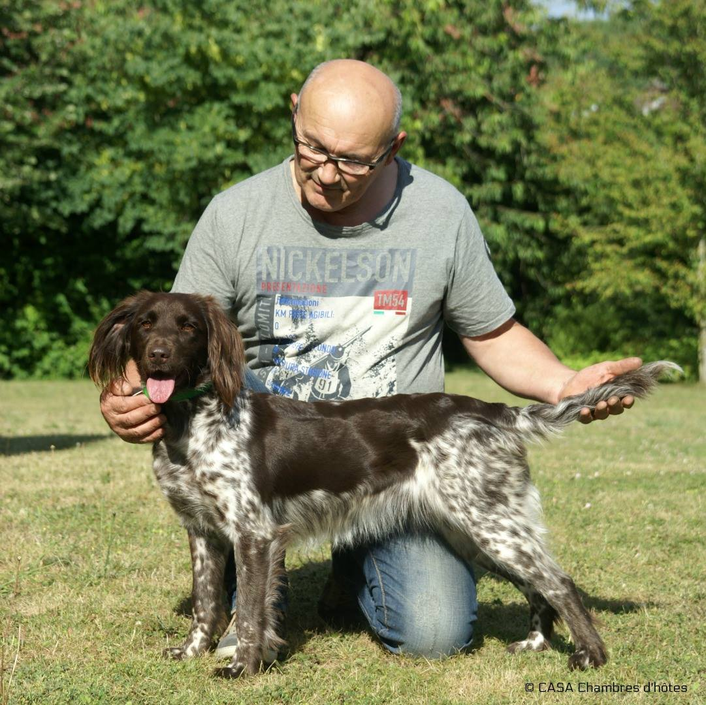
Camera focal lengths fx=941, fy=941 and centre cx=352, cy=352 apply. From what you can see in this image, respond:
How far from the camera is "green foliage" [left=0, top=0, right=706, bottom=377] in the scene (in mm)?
15781

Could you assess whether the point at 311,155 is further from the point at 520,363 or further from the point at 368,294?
the point at 520,363

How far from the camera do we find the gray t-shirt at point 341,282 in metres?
3.92

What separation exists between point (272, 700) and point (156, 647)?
716 millimetres

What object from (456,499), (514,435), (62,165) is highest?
(62,165)

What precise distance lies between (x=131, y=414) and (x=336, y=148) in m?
1.27

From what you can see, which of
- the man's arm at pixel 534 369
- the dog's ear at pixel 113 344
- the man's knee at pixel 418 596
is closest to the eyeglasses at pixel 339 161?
the dog's ear at pixel 113 344

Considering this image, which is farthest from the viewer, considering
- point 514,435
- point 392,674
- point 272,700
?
point 514,435

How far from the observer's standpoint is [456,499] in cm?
357

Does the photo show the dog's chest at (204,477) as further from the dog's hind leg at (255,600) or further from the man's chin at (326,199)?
the man's chin at (326,199)

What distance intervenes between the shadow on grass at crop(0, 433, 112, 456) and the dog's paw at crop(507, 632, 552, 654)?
545 centimetres

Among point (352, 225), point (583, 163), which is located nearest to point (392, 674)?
point (352, 225)

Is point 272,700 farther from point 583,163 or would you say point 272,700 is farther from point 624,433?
point 583,163

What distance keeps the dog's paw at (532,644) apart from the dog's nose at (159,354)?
1740 millimetres

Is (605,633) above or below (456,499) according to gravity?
below
